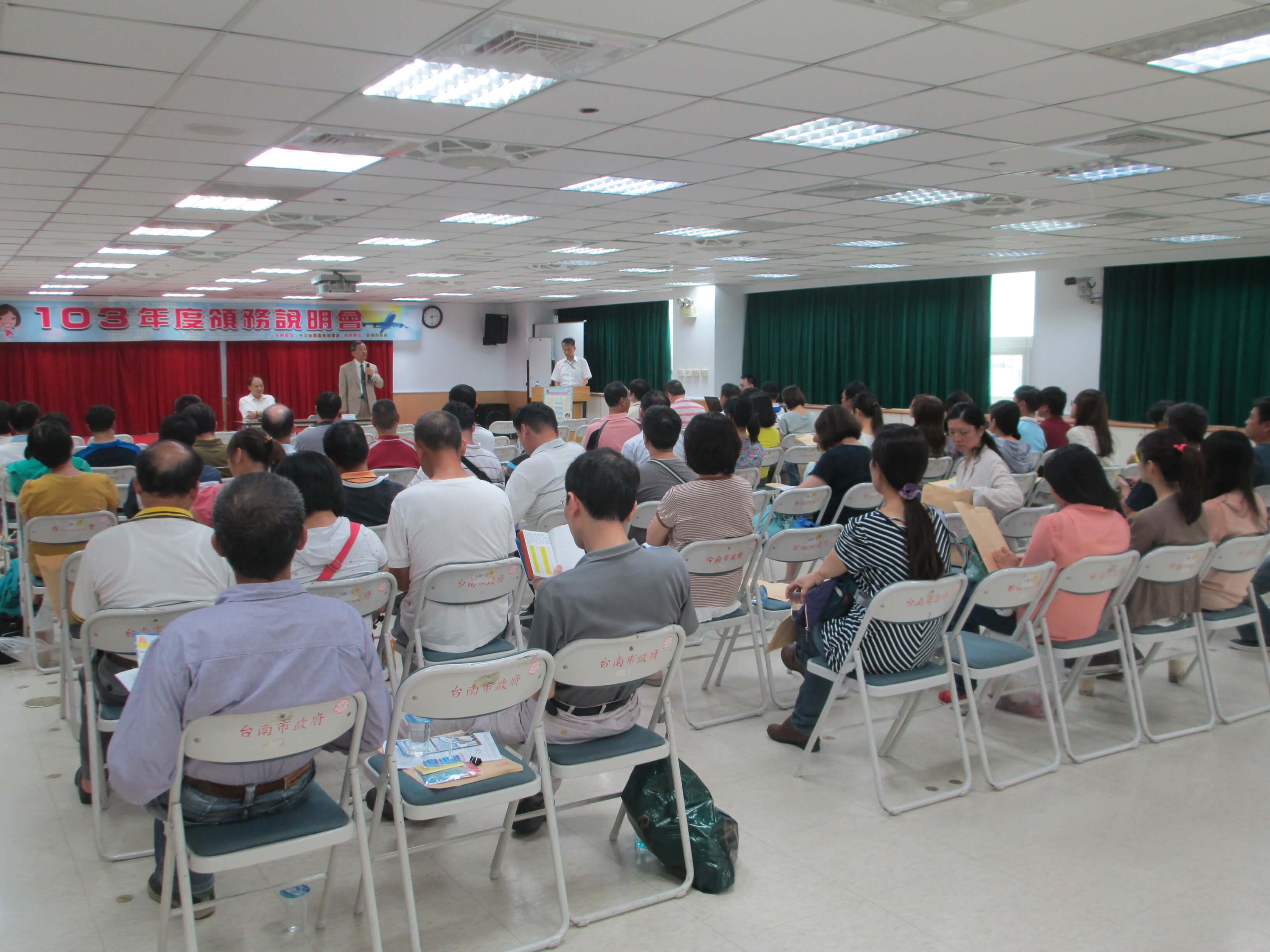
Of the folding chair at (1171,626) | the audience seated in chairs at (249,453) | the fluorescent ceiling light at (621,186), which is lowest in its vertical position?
the folding chair at (1171,626)

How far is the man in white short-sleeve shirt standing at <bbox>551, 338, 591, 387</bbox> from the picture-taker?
1495cm

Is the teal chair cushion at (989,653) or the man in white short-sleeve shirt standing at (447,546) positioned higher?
the man in white short-sleeve shirt standing at (447,546)

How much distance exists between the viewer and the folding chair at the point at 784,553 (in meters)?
4.17

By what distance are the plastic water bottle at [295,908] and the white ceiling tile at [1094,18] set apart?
3303 millimetres

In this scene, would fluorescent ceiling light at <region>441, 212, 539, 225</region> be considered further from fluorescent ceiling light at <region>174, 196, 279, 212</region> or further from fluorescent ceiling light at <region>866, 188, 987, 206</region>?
fluorescent ceiling light at <region>866, 188, 987, 206</region>

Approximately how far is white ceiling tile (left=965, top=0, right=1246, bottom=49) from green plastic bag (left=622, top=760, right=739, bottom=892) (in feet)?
8.54

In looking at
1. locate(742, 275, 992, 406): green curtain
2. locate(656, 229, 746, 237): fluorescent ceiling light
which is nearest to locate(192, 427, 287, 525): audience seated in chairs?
locate(656, 229, 746, 237): fluorescent ceiling light

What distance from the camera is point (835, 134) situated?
476 cm

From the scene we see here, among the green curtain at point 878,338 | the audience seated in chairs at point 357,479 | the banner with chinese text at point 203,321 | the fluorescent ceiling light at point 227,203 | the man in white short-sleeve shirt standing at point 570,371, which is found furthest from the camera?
the banner with chinese text at point 203,321

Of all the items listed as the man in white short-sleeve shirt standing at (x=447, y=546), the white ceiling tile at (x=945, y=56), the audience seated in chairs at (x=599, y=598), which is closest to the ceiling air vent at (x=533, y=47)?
the white ceiling tile at (x=945, y=56)

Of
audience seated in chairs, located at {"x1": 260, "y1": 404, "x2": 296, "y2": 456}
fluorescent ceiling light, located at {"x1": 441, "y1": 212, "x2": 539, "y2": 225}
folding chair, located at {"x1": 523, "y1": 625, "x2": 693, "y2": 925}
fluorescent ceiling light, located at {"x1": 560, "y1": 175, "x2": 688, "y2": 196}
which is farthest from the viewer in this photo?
fluorescent ceiling light, located at {"x1": 441, "y1": 212, "x2": 539, "y2": 225}

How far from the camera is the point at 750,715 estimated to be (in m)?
4.11

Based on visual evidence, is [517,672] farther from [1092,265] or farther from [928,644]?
[1092,265]

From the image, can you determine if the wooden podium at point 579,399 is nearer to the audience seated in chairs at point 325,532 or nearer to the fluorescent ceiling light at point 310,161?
the fluorescent ceiling light at point 310,161
